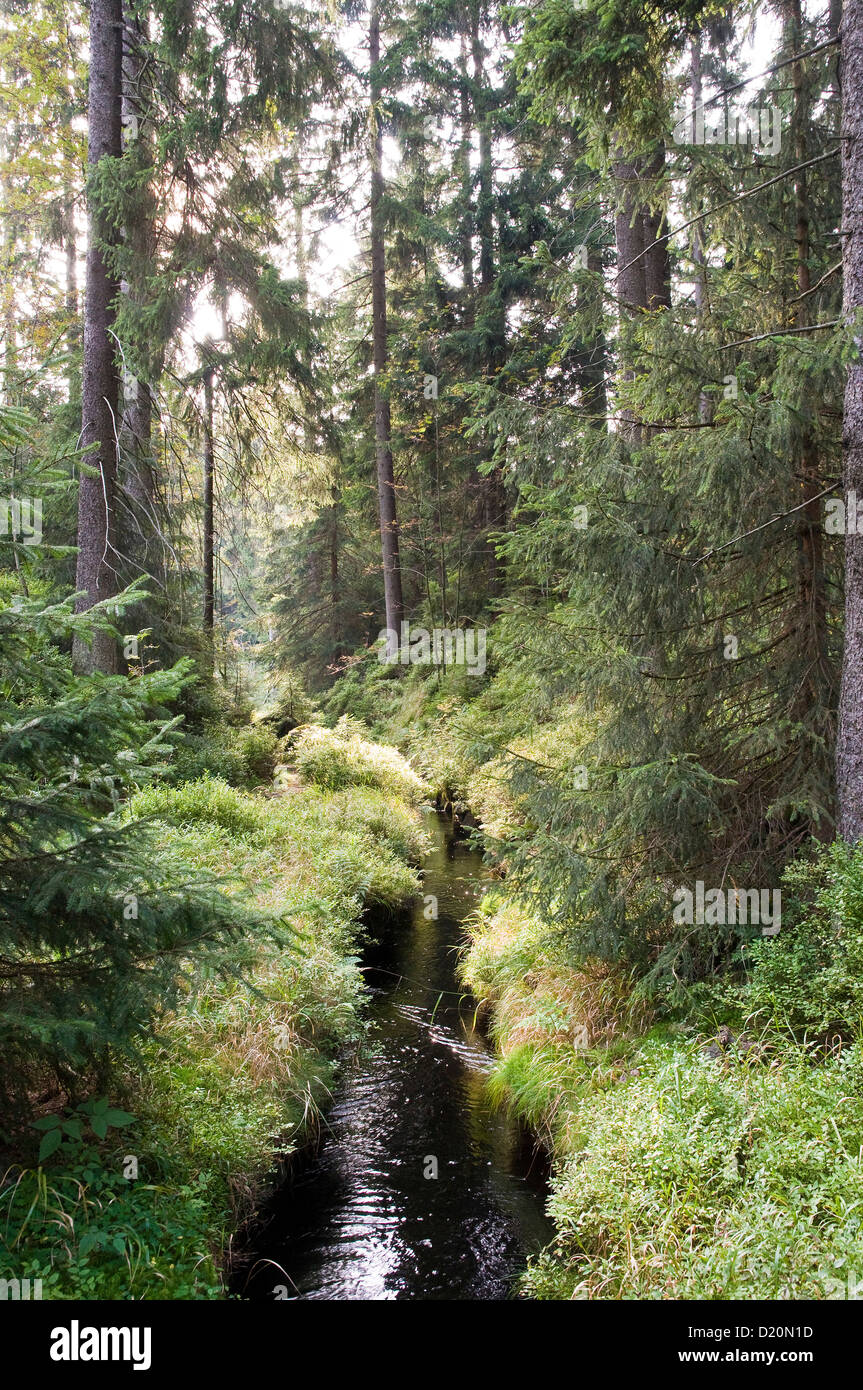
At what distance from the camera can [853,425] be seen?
4.19m

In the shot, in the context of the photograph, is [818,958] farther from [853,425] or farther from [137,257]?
[137,257]

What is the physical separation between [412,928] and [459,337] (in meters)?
13.3

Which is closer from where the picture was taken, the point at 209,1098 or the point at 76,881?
the point at 76,881

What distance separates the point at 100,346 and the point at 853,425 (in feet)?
22.5

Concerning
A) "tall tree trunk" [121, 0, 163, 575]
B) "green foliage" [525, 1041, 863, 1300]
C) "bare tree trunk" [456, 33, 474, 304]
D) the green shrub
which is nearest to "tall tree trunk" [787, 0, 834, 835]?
the green shrub

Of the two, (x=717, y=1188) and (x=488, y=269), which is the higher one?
(x=488, y=269)

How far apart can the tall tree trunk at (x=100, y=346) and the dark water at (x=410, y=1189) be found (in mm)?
4931

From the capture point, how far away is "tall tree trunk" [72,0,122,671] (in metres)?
7.32

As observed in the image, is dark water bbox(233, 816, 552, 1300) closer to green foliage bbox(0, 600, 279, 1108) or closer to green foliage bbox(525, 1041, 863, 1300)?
green foliage bbox(525, 1041, 863, 1300)

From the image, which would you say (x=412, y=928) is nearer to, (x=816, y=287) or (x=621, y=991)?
(x=621, y=991)

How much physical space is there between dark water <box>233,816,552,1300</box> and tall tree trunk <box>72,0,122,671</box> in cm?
493

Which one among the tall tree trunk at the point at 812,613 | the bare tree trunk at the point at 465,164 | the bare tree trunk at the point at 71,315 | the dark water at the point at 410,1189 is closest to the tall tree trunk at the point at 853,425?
the tall tree trunk at the point at 812,613

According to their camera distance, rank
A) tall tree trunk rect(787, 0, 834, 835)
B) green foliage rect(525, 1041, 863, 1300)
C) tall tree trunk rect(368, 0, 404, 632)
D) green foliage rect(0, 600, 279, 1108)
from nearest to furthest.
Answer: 1. green foliage rect(525, 1041, 863, 1300)
2. green foliage rect(0, 600, 279, 1108)
3. tall tree trunk rect(787, 0, 834, 835)
4. tall tree trunk rect(368, 0, 404, 632)

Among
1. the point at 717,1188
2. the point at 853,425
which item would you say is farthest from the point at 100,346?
the point at 717,1188
